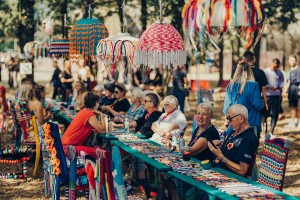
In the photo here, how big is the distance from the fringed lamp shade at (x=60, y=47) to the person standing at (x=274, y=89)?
13.7 ft

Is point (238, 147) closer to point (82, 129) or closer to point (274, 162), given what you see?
point (274, 162)

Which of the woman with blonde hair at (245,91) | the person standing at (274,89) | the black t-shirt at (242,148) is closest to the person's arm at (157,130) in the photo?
the woman with blonde hair at (245,91)

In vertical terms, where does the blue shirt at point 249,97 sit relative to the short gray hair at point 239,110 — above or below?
below

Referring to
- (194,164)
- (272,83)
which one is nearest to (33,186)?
(194,164)

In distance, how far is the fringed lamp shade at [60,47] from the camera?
12.7 meters

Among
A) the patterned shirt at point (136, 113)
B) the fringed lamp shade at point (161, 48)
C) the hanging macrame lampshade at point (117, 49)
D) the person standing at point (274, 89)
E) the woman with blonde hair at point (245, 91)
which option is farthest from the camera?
the person standing at point (274, 89)

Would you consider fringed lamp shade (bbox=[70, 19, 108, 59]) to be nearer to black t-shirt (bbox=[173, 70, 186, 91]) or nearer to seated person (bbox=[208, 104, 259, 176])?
seated person (bbox=[208, 104, 259, 176])

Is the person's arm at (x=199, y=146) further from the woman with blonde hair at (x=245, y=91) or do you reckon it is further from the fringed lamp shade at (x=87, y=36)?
the fringed lamp shade at (x=87, y=36)

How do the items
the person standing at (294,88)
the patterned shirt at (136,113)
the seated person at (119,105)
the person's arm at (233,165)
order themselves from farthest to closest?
the person standing at (294,88)
the seated person at (119,105)
the patterned shirt at (136,113)
the person's arm at (233,165)

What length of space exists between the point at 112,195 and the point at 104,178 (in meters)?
0.16

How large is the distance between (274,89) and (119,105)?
172 inches

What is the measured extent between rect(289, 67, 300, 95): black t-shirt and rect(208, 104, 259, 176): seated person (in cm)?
859

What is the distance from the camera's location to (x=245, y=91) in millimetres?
8641

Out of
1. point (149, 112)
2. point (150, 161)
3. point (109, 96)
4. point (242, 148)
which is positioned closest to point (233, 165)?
point (242, 148)
